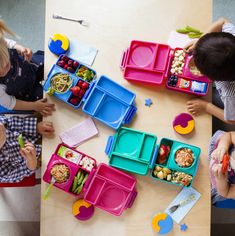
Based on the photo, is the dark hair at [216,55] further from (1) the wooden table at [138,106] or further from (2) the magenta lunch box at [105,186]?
(2) the magenta lunch box at [105,186]

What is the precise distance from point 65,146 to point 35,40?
2.42 feet

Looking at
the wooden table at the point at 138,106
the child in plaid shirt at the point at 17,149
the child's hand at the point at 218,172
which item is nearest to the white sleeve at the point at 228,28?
the wooden table at the point at 138,106

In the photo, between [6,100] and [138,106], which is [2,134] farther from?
[138,106]

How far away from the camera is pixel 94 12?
1110 millimetres

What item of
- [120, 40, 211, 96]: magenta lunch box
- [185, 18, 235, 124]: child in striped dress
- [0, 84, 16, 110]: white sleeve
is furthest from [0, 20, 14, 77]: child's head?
[185, 18, 235, 124]: child in striped dress

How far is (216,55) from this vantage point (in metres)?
0.96

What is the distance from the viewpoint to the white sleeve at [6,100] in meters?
1.14

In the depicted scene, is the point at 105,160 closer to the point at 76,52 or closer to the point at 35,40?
the point at 76,52

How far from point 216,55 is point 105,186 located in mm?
505

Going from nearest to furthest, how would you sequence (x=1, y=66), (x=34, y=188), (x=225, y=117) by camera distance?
(x=1, y=66)
(x=225, y=117)
(x=34, y=188)

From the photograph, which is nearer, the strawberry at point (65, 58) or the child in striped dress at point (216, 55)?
the child in striped dress at point (216, 55)

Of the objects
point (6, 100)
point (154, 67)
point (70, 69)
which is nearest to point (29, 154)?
point (6, 100)

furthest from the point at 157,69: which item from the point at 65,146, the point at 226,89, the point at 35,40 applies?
the point at 35,40

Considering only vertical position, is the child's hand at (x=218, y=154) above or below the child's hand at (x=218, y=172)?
above
